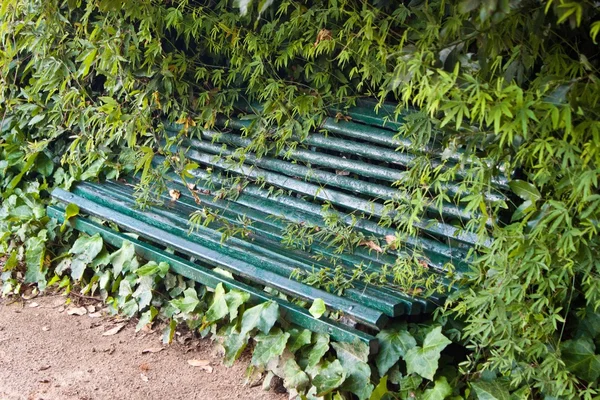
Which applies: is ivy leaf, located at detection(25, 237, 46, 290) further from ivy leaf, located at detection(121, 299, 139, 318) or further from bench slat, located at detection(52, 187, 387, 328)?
ivy leaf, located at detection(121, 299, 139, 318)

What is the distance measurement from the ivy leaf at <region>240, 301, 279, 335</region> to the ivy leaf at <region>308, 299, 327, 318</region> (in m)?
0.21

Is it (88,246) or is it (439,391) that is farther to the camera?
(88,246)

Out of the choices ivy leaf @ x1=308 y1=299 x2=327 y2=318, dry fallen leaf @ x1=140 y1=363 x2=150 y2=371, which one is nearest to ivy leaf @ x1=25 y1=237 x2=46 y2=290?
dry fallen leaf @ x1=140 y1=363 x2=150 y2=371

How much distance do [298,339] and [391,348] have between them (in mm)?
469

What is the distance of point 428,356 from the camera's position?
3471mm

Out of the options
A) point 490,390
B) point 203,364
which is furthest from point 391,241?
point 203,364

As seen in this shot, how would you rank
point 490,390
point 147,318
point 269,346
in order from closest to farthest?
1. point 490,390
2. point 269,346
3. point 147,318

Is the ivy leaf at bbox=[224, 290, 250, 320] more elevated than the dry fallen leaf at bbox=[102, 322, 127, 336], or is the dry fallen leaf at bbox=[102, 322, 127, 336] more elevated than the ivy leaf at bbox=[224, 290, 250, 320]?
the ivy leaf at bbox=[224, 290, 250, 320]

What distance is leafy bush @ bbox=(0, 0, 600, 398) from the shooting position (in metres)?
2.98

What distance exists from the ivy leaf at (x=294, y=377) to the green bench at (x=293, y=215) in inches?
8.0

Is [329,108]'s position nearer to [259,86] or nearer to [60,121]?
[259,86]

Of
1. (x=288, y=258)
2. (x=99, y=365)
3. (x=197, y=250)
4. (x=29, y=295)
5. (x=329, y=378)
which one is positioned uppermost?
(x=288, y=258)

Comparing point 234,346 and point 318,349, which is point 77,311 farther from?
point 318,349

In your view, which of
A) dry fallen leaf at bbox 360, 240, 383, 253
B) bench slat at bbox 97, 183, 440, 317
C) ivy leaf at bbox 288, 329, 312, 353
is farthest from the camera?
dry fallen leaf at bbox 360, 240, 383, 253
